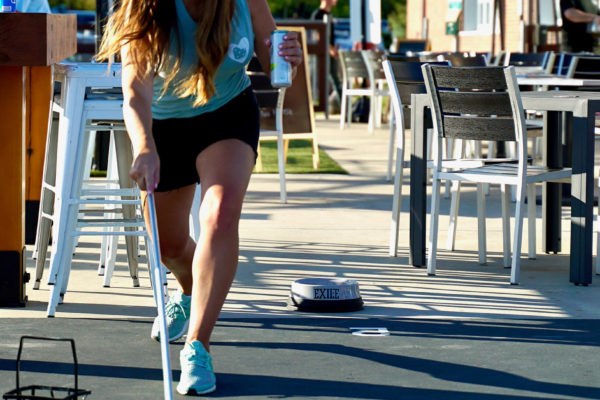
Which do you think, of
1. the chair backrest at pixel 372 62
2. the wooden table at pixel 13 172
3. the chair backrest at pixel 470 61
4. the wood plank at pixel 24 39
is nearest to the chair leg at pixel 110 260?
the wooden table at pixel 13 172

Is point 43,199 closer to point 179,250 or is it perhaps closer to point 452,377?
point 179,250

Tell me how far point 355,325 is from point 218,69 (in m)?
1.48

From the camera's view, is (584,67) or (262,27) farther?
(584,67)

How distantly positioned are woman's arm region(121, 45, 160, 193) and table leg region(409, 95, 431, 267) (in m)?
2.83

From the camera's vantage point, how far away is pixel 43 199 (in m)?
6.04

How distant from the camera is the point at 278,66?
4.21 meters

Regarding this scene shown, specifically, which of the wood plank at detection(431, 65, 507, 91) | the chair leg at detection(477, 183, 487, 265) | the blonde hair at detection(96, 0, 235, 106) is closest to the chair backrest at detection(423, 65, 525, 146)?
the wood plank at detection(431, 65, 507, 91)

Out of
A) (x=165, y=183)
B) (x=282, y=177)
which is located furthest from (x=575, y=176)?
(x=282, y=177)

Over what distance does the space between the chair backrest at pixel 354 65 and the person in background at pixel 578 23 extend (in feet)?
14.6

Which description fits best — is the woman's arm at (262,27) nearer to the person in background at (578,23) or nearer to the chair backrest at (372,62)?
the person in background at (578,23)

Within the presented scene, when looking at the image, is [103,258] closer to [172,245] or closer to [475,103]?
[172,245]

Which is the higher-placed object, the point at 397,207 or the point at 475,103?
the point at 475,103

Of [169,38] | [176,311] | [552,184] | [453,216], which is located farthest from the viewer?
[552,184]

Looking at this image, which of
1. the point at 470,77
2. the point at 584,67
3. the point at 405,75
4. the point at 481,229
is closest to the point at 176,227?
the point at 470,77
